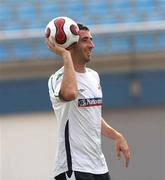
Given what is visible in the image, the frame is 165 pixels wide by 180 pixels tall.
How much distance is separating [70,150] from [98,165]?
209mm

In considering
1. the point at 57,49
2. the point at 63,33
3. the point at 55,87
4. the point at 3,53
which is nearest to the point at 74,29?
the point at 63,33

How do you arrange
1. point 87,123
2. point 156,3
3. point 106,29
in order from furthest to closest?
point 156,3 → point 106,29 → point 87,123

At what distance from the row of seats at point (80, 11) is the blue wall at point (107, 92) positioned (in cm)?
85

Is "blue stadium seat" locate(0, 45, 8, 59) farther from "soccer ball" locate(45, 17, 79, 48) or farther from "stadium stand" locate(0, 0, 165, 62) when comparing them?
"soccer ball" locate(45, 17, 79, 48)

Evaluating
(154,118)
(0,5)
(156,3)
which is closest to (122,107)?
(154,118)

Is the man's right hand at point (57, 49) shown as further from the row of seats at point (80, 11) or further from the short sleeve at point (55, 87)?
the row of seats at point (80, 11)

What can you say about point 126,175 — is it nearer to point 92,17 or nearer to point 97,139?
point 92,17

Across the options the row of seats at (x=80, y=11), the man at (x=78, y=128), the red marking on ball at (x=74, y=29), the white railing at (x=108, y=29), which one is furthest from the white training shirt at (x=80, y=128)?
the row of seats at (x=80, y=11)

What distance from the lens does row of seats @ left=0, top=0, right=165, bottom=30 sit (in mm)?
9352

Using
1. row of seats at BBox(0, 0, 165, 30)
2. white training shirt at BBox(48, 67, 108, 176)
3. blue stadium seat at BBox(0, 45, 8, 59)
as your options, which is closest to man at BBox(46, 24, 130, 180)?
white training shirt at BBox(48, 67, 108, 176)

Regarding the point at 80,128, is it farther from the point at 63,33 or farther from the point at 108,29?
the point at 108,29

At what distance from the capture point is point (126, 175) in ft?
29.8

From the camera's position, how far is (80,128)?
146 inches

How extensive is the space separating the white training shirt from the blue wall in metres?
5.16
